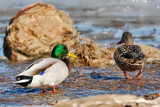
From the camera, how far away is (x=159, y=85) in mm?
5926

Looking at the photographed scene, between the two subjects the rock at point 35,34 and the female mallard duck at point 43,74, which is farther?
the rock at point 35,34

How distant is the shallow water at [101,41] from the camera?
5.59 m

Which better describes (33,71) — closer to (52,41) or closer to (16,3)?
(52,41)

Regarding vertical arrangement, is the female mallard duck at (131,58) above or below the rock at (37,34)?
below

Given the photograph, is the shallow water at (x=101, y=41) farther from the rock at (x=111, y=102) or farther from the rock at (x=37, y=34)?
the rock at (x=111, y=102)

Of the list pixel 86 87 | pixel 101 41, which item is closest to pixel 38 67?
pixel 86 87

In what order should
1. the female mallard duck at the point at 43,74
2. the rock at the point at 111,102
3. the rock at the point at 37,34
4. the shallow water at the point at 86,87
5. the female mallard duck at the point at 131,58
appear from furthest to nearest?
1. the rock at the point at 37,34
2. the female mallard duck at the point at 131,58
3. the female mallard duck at the point at 43,74
4. the shallow water at the point at 86,87
5. the rock at the point at 111,102

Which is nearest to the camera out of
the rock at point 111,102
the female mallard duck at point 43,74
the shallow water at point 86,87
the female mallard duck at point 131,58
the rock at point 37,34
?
the rock at point 111,102

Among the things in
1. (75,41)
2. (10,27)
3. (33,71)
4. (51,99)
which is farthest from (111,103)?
(10,27)

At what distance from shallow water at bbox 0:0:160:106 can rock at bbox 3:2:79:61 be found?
53cm

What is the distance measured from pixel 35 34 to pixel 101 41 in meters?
2.86

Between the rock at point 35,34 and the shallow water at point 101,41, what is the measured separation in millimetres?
532

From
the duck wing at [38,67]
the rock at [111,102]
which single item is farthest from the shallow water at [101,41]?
the rock at [111,102]

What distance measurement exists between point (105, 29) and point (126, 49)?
293 inches
